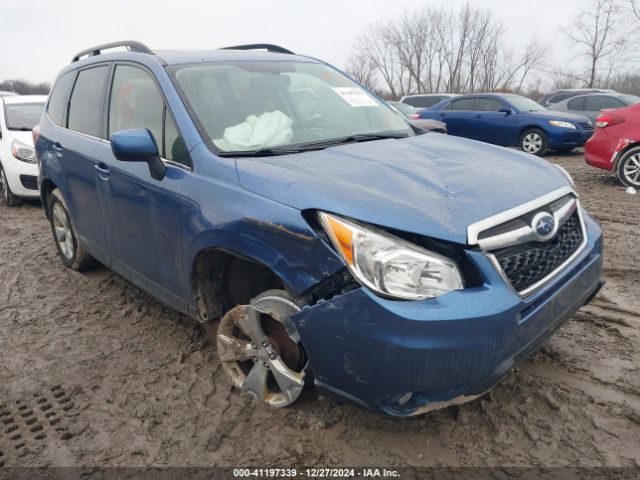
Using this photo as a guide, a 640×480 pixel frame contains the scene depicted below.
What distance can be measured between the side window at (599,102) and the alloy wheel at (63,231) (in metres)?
13.2

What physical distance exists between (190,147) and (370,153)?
932 mm

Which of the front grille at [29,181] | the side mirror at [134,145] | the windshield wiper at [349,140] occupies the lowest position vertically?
the front grille at [29,181]

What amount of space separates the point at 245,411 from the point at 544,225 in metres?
1.66

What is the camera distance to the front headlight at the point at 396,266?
6.47ft

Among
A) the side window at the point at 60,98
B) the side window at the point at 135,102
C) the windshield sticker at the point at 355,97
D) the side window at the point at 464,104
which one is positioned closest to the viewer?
the side window at the point at 135,102

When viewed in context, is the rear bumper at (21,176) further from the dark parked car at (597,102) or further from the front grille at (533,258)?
the dark parked car at (597,102)

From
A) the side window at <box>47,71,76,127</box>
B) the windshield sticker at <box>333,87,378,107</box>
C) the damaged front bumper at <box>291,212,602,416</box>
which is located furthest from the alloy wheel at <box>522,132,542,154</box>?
the damaged front bumper at <box>291,212,602,416</box>

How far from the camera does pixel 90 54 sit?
4422 millimetres

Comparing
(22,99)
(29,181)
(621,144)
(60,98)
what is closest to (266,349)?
(60,98)

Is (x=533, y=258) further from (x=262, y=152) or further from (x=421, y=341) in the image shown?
(x=262, y=152)

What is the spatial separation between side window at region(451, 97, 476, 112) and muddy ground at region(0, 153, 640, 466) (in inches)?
376

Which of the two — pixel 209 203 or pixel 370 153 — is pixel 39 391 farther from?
pixel 370 153

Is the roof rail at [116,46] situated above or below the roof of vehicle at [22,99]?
above

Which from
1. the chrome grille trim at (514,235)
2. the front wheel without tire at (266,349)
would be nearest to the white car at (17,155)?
the front wheel without tire at (266,349)
